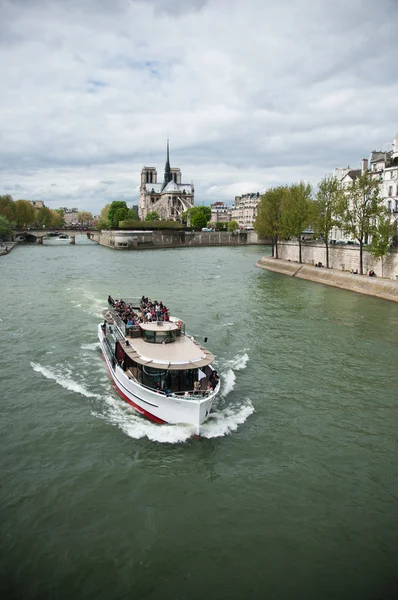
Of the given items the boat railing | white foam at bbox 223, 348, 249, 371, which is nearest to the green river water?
white foam at bbox 223, 348, 249, 371

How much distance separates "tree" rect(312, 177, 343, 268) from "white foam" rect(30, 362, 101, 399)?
47023 millimetres

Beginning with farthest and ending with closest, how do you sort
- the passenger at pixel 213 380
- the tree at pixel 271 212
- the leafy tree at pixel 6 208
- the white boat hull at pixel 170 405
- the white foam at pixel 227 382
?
the leafy tree at pixel 6 208, the tree at pixel 271 212, the white foam at pixel 227 382, the passenger at pixel 213 380, the white boat hull at pixel 170 405

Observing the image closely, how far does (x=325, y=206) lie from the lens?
65.6 meters

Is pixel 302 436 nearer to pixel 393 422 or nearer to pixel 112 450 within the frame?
pixel 393 422

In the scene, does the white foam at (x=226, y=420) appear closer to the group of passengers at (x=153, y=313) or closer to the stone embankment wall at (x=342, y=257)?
the group of passengers at (x=153, y=313)

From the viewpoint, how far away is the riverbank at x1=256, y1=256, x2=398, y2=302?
162 feet

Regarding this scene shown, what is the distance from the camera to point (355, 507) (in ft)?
48.7

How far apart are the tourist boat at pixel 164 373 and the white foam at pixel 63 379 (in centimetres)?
155

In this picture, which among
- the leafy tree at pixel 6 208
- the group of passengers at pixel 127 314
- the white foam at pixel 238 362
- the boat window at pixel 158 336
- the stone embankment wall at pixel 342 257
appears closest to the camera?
the boat window at pixel 158 336

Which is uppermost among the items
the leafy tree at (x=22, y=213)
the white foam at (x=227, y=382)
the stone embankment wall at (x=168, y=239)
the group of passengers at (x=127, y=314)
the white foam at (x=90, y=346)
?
the leafy tree at (x=22, y=213)

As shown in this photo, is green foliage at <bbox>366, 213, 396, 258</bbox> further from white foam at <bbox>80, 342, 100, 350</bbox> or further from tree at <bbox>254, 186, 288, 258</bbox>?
white foam at <bbox>80, 342, 100, 350</bbox>

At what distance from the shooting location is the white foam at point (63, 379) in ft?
77.2

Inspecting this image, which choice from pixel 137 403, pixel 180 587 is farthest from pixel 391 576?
pixel 137 403

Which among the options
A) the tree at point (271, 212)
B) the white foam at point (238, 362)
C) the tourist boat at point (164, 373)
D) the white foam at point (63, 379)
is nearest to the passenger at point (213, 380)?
the tourist boat at point (164, 373)
